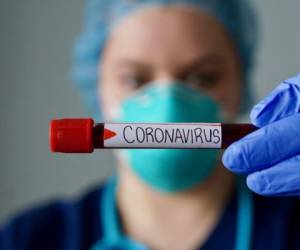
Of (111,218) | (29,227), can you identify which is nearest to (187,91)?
(111,218)

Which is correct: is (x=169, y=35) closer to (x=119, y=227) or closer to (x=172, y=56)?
(x=172, y=56)

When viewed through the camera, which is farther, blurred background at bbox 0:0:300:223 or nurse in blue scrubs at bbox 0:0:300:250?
blurred background at bbox 0:0:300:223

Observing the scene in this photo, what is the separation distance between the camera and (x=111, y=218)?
33.9 inches

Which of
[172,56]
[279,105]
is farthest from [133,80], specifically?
[279,105]

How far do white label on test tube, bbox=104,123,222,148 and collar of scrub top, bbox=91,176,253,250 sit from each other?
1.21 ft

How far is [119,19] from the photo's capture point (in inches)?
33.4

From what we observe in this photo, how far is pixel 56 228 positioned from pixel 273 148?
1.61 feet

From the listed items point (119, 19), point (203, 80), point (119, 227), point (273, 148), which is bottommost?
point (119, 227)

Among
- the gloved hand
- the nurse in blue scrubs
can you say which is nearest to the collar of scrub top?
the nurse in blue scrubs

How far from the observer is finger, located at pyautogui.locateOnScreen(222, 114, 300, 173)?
1.61 feet

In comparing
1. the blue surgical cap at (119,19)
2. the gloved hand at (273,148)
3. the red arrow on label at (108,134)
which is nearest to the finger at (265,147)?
the gloved hand at (273,148)

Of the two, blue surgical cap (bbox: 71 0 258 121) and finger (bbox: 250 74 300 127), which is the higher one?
blue surgical cap (bbox: 71 0 258 121)

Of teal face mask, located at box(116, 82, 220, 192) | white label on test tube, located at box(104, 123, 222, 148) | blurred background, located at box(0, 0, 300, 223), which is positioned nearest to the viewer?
white label on test tube, located at box(104, 123, 222, 148)

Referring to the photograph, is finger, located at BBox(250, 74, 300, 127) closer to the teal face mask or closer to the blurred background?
the teal face mask
